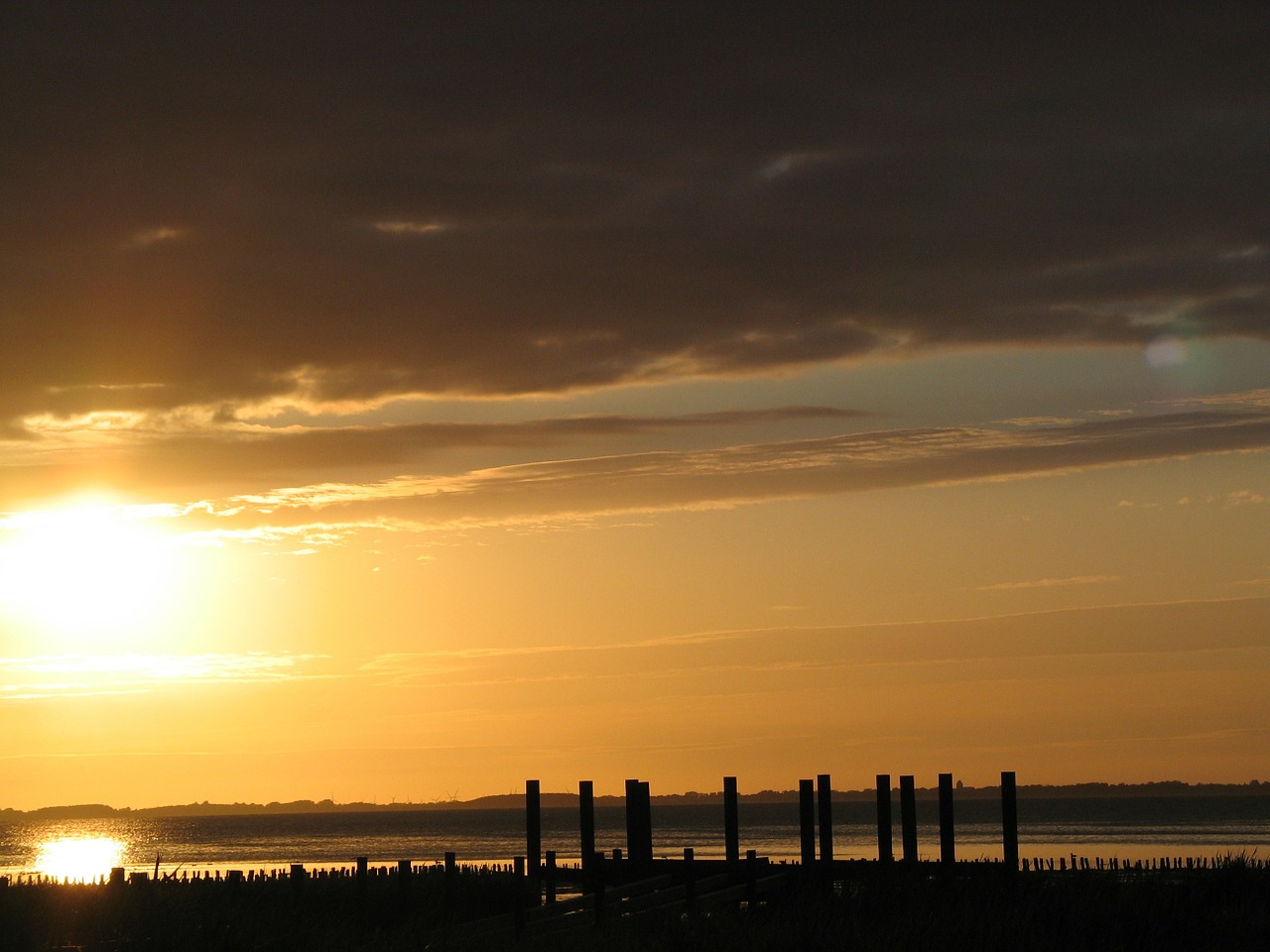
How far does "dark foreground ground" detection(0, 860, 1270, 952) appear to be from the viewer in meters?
20.3

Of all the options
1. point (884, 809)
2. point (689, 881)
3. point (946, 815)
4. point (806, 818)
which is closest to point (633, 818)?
point (806, 818)

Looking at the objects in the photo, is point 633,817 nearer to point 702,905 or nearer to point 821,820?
point 821,820

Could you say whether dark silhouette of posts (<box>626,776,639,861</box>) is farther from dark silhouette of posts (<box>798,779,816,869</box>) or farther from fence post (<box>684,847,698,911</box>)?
fence post (<box>684,847,698,911</box>)

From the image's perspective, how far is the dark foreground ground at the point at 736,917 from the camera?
798 inches

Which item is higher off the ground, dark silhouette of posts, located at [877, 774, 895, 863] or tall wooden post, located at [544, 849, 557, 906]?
dark silhouette of posts, located at [877, 774, 895, 863]

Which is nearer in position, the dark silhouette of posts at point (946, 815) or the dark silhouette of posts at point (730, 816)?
the dark silhouette of posts at point (946, 815)

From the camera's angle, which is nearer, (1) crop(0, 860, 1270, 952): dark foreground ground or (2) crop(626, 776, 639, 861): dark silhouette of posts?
(1) crop(0, 860, 1270, 952): dark foreground ground

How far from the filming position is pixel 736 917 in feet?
74.0

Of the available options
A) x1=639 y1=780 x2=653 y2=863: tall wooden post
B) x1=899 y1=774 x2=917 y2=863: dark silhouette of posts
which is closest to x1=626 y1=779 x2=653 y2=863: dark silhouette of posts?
x1=639 y1=780 x2=653 y2=863: tall wooden post

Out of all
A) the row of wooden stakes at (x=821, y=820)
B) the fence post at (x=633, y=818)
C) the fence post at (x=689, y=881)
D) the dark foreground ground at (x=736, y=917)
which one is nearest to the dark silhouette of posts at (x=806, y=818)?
the row of wooden stakes at (x=821, y=820)

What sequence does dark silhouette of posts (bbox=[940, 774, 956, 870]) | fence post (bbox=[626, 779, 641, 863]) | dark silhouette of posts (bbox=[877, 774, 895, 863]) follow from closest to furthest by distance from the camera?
1. dark silhouette of posts (bbox=[940, 774, 956, 870])
2. dark silhouette of posts (bbox=[877, 774, 895, 863])
3. fence post (bbox=[626, 779, 641, 863])

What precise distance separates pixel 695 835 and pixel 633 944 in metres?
108

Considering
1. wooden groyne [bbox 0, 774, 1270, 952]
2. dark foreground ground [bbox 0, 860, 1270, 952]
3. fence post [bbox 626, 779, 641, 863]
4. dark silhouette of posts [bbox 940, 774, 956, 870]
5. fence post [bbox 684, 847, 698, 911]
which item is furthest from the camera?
fence post [bbox 626, 779, 641, 863]

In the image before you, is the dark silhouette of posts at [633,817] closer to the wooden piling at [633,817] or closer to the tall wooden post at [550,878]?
the wooden piling at [633,817]
